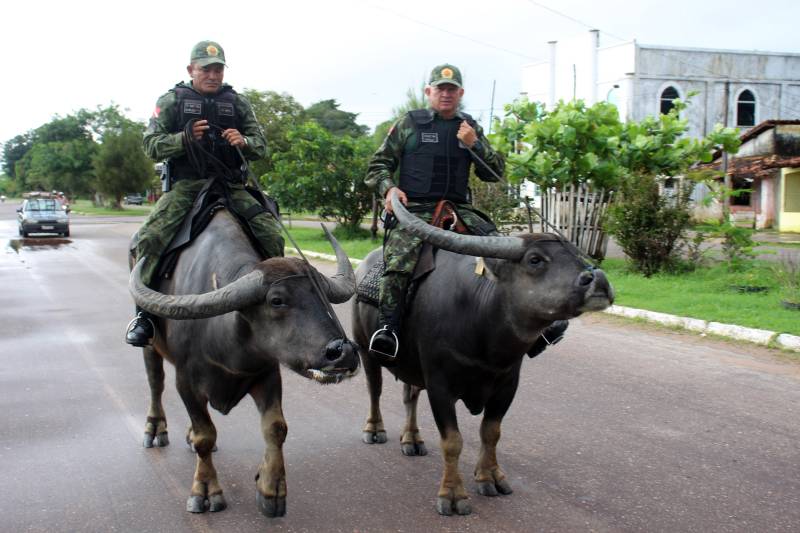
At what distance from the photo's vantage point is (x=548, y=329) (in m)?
4.37

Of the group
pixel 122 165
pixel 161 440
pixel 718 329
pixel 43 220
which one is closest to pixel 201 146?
pixel 161 440

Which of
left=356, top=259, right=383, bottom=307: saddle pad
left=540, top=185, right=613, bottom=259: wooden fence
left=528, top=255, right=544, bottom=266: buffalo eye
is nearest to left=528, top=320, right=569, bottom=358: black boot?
left=528, top=255, right=544, bottom=266: buffalo eye

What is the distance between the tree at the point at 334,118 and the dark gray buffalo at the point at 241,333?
65.5m

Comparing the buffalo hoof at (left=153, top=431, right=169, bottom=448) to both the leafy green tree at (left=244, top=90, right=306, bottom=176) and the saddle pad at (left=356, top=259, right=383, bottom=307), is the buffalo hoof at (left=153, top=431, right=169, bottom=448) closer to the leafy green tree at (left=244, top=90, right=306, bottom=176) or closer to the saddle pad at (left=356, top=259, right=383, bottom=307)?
the saddle pad at (left=356, top=259, right=383, bottom=307)

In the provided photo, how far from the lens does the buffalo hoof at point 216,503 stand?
4246mm

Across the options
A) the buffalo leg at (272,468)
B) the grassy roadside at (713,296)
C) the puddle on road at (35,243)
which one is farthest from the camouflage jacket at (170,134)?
the puddle on road at (35,243)

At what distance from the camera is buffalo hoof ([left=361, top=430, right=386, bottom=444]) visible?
17.7 feet

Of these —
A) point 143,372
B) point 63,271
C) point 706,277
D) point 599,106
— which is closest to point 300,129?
point 63,271

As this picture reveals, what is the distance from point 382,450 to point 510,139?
1118cm

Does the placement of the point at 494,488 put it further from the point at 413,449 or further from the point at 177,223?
the point at 177,223

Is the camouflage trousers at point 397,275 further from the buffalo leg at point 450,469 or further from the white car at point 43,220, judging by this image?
the white car at point 43,220

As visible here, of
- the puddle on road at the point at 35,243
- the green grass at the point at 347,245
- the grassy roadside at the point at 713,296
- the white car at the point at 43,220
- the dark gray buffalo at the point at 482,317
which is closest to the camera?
the dark gray buffalo at the point at 482,317

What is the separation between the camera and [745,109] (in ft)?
114

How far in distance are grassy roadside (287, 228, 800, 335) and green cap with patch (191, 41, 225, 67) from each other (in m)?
6.71
